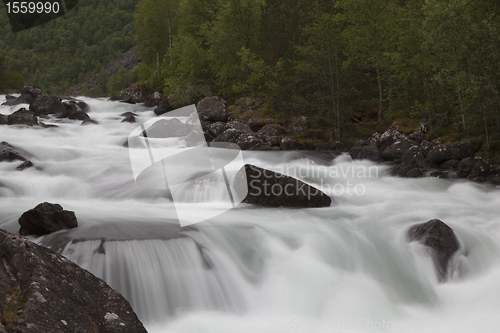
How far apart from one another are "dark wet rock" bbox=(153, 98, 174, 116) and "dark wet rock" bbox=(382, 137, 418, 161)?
901 inches

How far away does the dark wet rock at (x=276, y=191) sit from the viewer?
37.9 feet

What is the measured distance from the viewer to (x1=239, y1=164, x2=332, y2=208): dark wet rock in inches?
454

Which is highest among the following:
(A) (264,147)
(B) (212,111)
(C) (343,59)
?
(C) (343,59)

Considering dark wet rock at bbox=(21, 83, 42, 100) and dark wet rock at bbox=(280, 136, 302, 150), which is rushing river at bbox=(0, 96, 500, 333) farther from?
dark wet rock at bbox=(21, 83, 42, 100)

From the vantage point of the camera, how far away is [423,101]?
24.2 metres

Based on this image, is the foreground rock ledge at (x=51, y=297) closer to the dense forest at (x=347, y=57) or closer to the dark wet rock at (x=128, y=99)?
the dense forest at (x=347, y=57)

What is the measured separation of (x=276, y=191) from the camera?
11.5m

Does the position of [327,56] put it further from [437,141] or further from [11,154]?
[11,154]

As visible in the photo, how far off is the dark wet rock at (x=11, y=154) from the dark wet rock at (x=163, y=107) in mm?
20595

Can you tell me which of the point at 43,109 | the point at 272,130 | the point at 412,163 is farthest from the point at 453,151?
the point at 43,109

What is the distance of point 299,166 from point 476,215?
30.5ft

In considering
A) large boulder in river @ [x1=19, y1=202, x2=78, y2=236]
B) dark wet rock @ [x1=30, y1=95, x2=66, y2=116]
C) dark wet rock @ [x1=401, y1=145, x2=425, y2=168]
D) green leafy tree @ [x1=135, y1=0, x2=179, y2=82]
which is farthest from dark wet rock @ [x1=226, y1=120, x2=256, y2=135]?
green leafy tree @ [x1=135, y1=0, x2=179, y2=82]

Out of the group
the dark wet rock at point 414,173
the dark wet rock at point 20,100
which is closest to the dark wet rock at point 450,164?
the dark wet rock at point 414,173

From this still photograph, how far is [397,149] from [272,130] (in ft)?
29.2
